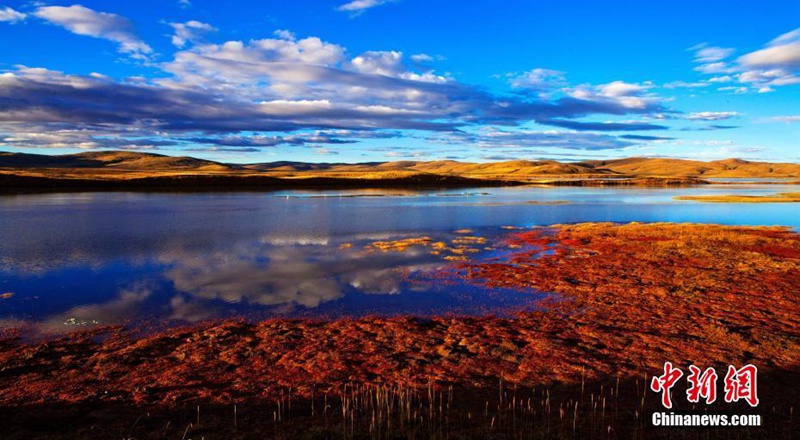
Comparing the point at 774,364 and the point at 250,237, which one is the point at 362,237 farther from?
the point at 774,364

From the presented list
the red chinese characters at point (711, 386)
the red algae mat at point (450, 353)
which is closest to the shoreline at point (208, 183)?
the red algae mat at point (450, 353)

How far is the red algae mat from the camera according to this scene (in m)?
11.0

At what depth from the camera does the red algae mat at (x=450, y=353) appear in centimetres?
1103

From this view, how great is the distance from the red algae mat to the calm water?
6.91 feet

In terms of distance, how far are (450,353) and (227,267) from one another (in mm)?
16277

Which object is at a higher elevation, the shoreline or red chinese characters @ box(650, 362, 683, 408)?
the shoreline

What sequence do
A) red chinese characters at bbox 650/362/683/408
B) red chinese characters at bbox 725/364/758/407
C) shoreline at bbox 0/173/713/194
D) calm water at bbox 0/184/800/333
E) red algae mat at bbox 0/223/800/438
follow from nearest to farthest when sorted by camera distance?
red chinese characters at bbox 650/362/683/408, red chinese characters at bbox 725/364/758/407, red algae mat at bbox 0/223/800/438, calm water at bbox 0/184/800/333, shoreline at bbox 0/173/713/194

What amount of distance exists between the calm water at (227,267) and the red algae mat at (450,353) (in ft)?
6.91

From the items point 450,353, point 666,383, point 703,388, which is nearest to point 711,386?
point 703,388

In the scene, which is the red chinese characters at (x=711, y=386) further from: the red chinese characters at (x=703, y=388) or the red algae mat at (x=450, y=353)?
the red algae mat at (x=450, y=353)

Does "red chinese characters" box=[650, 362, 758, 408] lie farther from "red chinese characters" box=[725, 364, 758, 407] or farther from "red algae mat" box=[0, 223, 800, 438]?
"red algae mat" box=[0, 223, 800, 438]

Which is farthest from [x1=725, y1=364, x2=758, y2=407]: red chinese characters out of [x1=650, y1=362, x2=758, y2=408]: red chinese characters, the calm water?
the calm water

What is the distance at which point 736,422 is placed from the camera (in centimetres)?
951

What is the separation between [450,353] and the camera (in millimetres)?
13461
